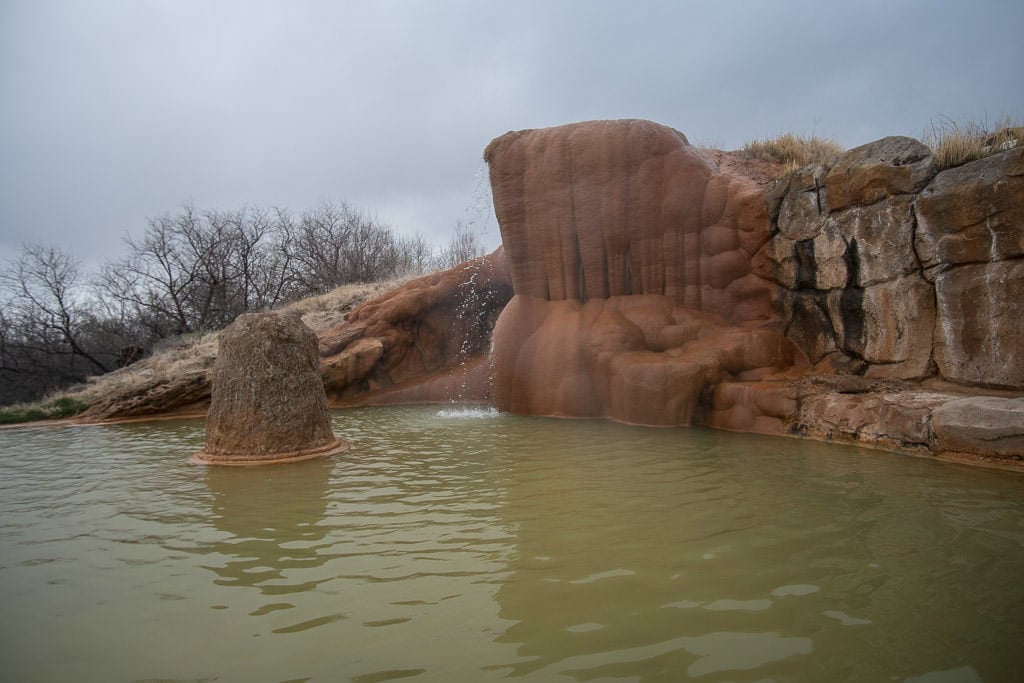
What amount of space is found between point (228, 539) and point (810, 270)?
8.46 metres

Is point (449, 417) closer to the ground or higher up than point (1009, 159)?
closer to the ground

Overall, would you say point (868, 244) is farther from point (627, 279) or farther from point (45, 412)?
point (45, 412)

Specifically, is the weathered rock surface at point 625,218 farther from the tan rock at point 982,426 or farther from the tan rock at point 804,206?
the tan rock at point 982,426

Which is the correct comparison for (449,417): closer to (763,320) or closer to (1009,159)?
(763,320)

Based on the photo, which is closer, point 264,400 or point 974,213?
point 264,400

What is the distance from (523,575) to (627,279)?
839cm

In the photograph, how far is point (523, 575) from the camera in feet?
8.97

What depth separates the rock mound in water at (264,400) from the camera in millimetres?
6285

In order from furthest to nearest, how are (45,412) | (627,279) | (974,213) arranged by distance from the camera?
(45,412) < (627,279) < (974,213)

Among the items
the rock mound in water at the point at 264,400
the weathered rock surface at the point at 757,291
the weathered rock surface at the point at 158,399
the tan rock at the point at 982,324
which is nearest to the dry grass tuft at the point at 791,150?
the weathered rock surface at the point at 757,291

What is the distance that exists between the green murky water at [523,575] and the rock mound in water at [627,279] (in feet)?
12.0

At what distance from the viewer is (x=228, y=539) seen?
11.2 feet

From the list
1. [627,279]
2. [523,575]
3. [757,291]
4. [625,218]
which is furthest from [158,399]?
[757,291]

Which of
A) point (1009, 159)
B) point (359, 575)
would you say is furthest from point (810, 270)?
point (359, 575)
